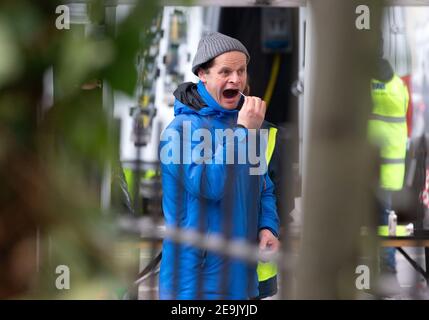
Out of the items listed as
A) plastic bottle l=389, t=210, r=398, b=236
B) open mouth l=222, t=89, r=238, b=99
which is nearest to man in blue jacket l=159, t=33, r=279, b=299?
open mouth l=222, t=89, r=238, b=99

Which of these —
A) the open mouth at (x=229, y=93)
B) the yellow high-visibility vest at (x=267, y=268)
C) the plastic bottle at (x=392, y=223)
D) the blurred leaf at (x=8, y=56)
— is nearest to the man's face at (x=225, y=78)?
the open mouth at (x=229, y=93)

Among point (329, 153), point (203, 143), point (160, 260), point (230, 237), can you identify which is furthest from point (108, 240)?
point (160, 260)

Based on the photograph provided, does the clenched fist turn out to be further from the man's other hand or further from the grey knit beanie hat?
the man's other hand

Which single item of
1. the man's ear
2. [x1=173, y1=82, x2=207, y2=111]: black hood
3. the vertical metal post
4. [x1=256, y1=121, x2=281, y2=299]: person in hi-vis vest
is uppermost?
the man's ear

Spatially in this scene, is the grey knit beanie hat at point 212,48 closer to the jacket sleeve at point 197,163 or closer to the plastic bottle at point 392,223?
the jacket sleeve at point 197,163

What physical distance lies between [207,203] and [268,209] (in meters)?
0.26

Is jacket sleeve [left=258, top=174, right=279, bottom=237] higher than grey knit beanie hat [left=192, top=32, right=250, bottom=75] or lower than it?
lower

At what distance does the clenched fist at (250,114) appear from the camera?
288cm

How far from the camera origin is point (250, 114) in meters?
2.89

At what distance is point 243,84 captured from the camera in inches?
120

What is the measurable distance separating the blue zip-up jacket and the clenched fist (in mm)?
27

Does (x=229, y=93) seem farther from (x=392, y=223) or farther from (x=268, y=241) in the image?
(x=392, y=223)

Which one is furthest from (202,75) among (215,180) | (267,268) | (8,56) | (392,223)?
(8,56)

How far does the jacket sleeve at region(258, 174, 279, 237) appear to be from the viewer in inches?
125
